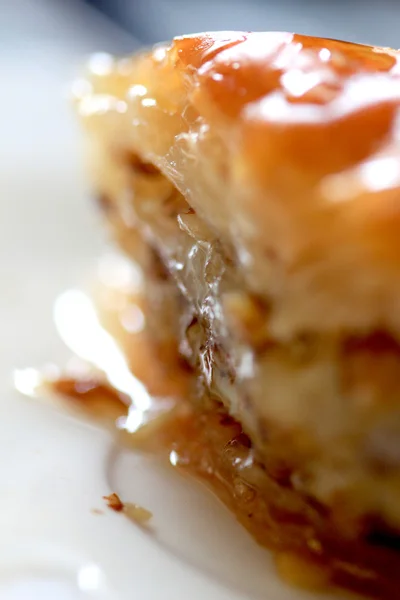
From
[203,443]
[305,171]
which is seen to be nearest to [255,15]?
[203,443]

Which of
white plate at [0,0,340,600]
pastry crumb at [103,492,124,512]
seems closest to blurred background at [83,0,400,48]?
white plate at [0,0,340,600]

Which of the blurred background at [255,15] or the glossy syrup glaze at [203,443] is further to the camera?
the blurred background at [255,15]

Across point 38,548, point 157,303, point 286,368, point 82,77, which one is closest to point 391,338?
point 286,368

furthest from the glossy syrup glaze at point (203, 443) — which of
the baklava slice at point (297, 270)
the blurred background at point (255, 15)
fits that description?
the blurred background at point (255, 15)

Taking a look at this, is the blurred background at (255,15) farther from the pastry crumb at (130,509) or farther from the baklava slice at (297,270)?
the pastry crumb at (130,509)

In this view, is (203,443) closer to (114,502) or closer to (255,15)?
(114,502)

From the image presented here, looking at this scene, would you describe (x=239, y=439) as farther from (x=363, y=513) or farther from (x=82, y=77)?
(x=82, y=77)
